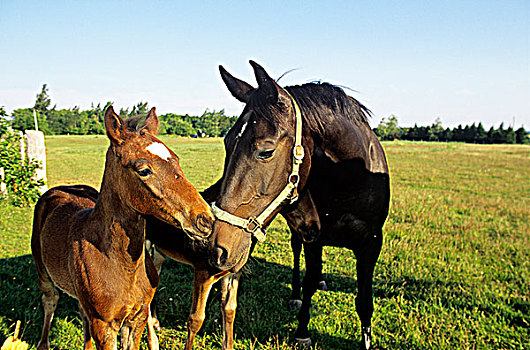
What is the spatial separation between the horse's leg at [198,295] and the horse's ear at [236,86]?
1454mm

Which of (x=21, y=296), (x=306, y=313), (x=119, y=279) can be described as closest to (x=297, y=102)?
(x=119, y=279)

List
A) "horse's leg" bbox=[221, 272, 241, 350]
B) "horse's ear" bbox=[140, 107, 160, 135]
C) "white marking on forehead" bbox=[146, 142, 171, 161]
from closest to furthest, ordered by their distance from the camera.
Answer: "white marking on forehead" bbox=[146, 142, 171, 161], "horse's ear" bbox=[140, 107, 160, 135], "horse's leg" bbox=[221, 272, 241, 350]

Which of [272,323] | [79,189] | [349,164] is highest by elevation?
[349,164]

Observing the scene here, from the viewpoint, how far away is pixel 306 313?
11.4 feet

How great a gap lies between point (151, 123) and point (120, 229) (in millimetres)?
789

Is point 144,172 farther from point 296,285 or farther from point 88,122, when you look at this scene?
point 88,122

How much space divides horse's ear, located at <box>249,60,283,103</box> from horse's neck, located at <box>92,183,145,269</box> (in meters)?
1.17

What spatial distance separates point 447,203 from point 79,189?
10392mm

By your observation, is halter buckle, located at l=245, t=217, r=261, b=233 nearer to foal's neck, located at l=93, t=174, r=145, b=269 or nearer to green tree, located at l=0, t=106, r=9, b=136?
foal's neck, located at l=93, t=174, r=145, b=269

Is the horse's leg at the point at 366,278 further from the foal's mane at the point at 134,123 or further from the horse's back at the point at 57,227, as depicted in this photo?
the horse's back at the point at 57,227

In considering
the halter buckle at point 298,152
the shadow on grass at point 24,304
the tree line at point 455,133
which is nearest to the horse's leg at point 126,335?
the shadow on grass at point 24,304

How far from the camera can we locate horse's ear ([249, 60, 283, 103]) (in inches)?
87.3

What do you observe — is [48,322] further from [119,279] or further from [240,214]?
[240,214]

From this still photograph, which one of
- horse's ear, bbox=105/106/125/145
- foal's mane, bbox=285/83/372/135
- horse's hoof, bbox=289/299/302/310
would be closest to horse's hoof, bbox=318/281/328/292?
horse's hoof, bbox=289/299/302/310
